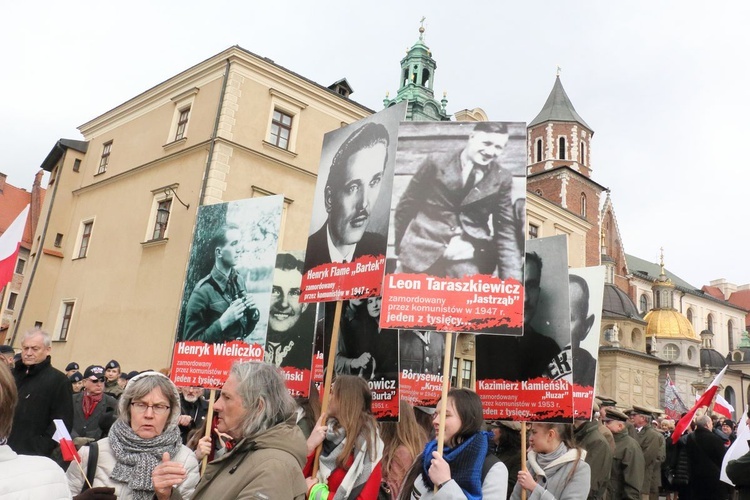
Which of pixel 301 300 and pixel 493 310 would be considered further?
pixel 301 300

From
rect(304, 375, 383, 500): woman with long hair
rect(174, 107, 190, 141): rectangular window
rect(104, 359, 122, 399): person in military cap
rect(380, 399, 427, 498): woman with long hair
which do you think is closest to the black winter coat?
rect(304, 375, 383, 500): woman with long hair

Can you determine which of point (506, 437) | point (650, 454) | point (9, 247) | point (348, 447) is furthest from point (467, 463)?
point (650, 454)

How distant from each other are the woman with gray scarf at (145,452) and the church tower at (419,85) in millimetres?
32798

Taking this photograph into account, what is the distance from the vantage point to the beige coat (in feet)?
10.1

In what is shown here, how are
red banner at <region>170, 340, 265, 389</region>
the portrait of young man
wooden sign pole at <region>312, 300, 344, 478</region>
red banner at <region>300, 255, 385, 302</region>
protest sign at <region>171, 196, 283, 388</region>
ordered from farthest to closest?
the portrait of young man, protest sign at <region>171, 196, 283, 388</region>, red banner at <region>170, 340, 265, 389</region>, red banner at <region>300, 255, 385, 302</region>, wooden sign pole at <region>312, 300, 344, 478</region>

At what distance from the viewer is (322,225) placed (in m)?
5.76

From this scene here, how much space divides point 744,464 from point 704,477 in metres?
5.66

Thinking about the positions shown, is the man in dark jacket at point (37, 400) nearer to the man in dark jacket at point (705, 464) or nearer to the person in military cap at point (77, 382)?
the person in military cap at point (77, 382)

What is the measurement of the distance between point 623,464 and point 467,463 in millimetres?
5075

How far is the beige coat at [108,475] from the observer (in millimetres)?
3088

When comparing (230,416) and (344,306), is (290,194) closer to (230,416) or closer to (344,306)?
(344,306)

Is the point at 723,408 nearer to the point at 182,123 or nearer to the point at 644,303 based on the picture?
the point at 182,123

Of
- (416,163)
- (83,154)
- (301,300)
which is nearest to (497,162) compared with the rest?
(416,163)

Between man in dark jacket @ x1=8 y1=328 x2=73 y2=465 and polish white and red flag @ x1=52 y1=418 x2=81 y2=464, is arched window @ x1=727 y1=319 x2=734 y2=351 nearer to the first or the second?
man in dark jacket @ x1=8 y1=328 x2=73 y2=465
